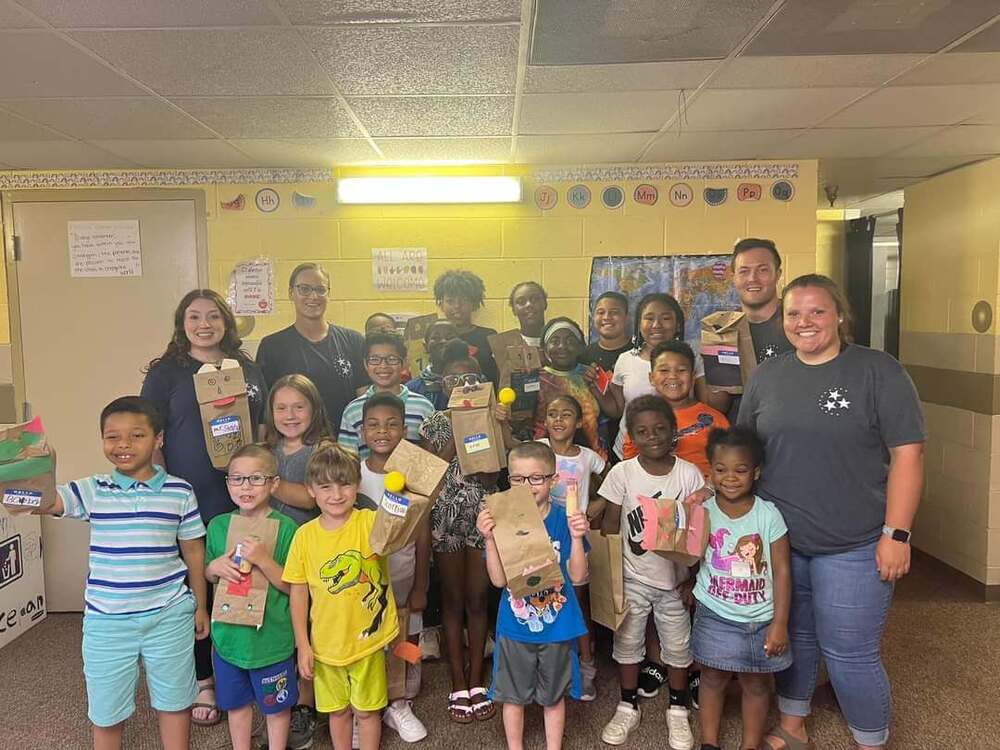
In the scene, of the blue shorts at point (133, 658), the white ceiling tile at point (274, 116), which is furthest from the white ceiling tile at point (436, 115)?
the blue shorts at point (133, 658)

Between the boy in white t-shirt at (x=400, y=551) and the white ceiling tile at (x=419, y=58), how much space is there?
107 centimetres

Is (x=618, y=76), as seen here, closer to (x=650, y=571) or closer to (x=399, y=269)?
(x=399, y=269)

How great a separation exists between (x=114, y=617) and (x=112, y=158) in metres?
2.13

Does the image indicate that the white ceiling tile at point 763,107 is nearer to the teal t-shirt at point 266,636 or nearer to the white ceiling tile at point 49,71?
the white ceiling tile at point 49,71

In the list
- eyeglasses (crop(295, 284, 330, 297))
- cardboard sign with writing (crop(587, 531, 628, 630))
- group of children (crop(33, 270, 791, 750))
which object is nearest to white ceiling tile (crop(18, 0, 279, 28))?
group of children (crop(33, 270, 791, 750))

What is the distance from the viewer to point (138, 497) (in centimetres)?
207

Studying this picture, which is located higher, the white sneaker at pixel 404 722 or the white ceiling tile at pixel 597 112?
the white ceiling tile at pixel 597 112

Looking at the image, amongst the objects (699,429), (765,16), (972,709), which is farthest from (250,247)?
(972,709)

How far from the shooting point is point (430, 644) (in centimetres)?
295

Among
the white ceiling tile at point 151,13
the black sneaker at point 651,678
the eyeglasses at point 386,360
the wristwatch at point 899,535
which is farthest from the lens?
the eyeglasses at point 386,360

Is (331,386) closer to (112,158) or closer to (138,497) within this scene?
(138,497)

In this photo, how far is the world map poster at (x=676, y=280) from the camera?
3316mm

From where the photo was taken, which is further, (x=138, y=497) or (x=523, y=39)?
(x=138, y=497)

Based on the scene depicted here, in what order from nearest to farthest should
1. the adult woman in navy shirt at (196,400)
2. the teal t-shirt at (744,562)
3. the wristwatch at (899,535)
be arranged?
the wristwatch at (899,535) < the teal t-shirt at (744,562) < the adult woman in navy shirt at (196,400)
